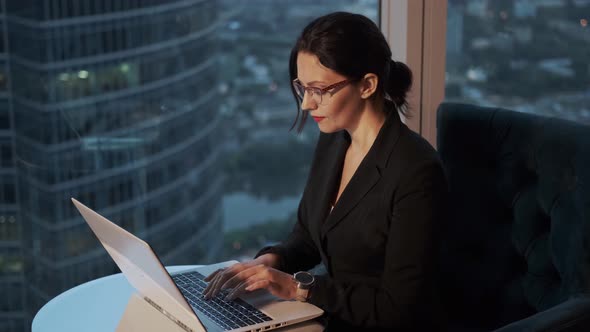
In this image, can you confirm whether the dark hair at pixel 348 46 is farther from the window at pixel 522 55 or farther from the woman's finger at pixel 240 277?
the window at pixel 522 55

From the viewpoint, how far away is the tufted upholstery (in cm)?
176

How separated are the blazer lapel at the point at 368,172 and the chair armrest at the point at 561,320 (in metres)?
0.43

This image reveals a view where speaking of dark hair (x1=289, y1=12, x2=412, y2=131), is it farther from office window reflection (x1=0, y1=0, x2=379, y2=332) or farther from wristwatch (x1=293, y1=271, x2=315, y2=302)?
office window reflection (x1=0, y1=0, x2=379, y2=332)

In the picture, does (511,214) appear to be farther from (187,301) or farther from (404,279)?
(187,301)

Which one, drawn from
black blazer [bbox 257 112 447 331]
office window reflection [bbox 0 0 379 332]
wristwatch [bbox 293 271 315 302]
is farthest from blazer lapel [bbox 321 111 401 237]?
office window reflection [bbox 0 0 379 332]

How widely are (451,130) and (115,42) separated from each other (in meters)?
1.04

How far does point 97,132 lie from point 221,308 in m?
0.98

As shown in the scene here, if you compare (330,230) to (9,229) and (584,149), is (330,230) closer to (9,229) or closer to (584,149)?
(584,149)

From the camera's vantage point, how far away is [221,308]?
1.59m

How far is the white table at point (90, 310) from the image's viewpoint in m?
1.67

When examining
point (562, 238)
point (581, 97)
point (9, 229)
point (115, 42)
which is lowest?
point (9, 229)

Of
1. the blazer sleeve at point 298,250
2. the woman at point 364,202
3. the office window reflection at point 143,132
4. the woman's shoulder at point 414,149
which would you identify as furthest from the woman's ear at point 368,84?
the office window reflection at point 143,132

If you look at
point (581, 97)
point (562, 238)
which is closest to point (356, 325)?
point (562, 238)

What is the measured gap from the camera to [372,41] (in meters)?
1.71
